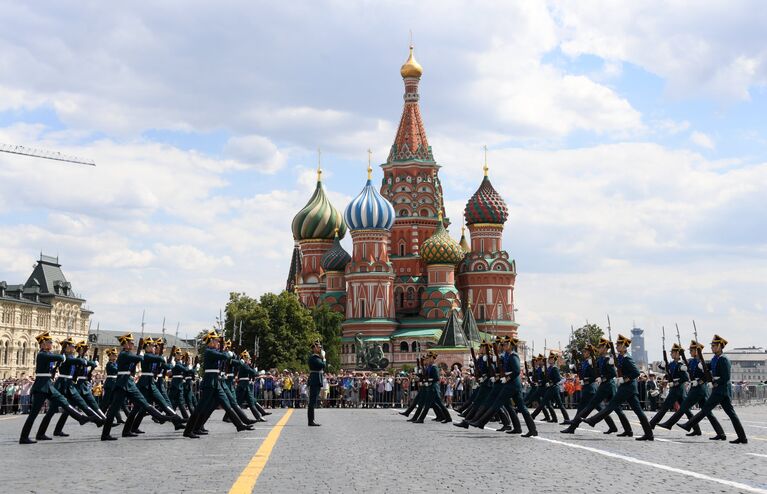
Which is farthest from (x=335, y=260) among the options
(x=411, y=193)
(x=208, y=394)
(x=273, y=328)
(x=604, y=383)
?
(x=208, y=394)

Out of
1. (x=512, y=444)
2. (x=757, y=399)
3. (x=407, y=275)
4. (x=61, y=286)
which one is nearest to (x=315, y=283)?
(x=407, y=275)

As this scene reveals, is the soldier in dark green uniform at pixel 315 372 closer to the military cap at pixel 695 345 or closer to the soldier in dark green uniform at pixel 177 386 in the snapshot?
the soldier in dark green uniform at pixel 177 386

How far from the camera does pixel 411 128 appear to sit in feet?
330

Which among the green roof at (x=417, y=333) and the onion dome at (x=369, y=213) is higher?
the onion dome at (x=369, y=213)

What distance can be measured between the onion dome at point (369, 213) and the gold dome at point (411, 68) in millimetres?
16378

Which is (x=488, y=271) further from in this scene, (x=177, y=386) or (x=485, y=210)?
(x=177, y=386)

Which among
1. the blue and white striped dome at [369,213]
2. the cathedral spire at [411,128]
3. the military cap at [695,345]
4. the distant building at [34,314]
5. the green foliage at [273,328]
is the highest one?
the cathedral spire at [411,128]

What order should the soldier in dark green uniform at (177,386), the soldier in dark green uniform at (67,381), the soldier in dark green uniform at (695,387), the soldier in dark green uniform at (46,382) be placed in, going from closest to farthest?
the soldier in dark green uniform at (46,382)
the soldier in dark green uniform at (67,381)
the soldier in dark green uniform at (695,387)
the soldier in dark green uniform at (177,386)

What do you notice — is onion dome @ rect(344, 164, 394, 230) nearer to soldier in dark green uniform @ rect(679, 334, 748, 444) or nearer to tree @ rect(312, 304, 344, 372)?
tree @ rect(312, 304, 344, 372)

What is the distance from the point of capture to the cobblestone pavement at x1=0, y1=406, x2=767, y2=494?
10.5m

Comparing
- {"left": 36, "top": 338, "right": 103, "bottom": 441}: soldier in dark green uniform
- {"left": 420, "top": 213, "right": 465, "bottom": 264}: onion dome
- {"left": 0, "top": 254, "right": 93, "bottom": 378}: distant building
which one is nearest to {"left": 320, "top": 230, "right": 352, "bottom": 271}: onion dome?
{"left": 420, "top": 213, "right": 465, "bottom": 264}: onion dome

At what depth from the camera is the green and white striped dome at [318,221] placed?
103375mm

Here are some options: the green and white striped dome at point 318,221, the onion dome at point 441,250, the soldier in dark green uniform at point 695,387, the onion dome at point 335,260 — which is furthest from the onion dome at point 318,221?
the soldier in dark green uniform at point 695,387

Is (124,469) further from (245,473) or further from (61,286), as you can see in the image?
(61,286)
